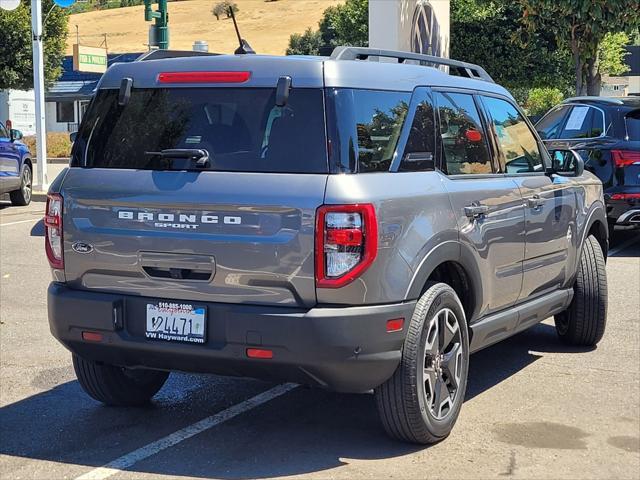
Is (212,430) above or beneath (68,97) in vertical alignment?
beneath

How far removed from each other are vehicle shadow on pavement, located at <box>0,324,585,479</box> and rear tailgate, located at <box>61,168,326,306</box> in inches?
32.6

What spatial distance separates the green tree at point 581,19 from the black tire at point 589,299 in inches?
437

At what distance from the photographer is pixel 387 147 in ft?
14.9

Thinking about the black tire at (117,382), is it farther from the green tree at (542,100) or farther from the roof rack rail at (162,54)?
the green tree at (542,100)

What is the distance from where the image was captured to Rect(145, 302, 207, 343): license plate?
4.37 metres

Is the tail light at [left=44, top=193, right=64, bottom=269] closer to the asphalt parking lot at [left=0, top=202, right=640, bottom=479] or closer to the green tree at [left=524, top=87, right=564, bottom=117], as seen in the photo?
the asphalt parking lot at [left=0, top=202, right=640, bottom=479]

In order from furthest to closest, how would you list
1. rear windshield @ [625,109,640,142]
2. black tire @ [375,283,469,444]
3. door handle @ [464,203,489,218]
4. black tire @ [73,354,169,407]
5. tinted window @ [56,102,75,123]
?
tinted window @ [56,102,75,123]
rear windshield @ [625,109,640,142]
black tire @ [73,354,169,407]
door handle @ [464,203,489,218]
black tire @ [375,283,469,444]

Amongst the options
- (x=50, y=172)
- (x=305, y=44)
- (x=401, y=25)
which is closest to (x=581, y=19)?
(x=401, y=25)

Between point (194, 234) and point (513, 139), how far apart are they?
2.48 metres

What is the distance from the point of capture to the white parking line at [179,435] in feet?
14.4

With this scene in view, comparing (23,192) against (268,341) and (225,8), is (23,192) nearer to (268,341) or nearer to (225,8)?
(225,8)

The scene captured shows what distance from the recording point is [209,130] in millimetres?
4551

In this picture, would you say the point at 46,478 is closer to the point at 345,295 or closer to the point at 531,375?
the point at 345,295

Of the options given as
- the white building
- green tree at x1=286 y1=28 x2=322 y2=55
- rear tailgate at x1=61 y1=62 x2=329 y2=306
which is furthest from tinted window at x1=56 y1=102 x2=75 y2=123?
rear tailgate at x1=61 y1=62 x2=329 y2=306
